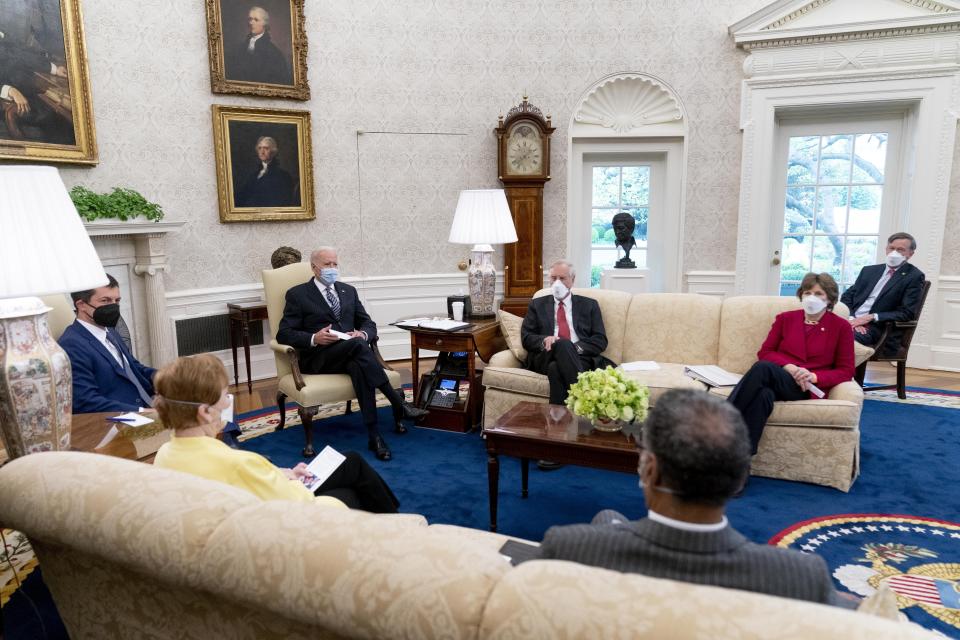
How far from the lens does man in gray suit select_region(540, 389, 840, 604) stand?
110 cm

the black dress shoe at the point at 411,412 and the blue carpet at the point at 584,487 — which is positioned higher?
the black dress shoe at the point at 411,412

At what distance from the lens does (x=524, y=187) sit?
19.4ft

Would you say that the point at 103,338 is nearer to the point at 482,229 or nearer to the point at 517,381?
the point at 517,381

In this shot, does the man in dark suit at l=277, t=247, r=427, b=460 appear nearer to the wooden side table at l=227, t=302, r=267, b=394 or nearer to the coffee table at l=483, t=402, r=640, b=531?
the wooden side table at l=227, t=302, r=267, b=394

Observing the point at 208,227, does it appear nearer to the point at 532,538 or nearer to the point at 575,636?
the point at 532,538

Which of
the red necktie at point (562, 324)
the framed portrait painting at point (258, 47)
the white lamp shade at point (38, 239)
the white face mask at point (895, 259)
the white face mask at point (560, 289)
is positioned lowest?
the red necktie at point (562, 324)

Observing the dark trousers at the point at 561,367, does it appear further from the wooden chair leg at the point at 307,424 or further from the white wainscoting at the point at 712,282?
the white wainscoting at the point at 712,282

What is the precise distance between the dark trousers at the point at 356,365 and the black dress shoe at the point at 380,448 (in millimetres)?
95

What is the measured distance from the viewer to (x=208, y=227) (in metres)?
5.15

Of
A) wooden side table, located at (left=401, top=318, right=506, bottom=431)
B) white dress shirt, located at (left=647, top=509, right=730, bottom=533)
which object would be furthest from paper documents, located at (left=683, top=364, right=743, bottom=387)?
white dress shirt, located at (left=647, top=509, right=730, bottom=533)

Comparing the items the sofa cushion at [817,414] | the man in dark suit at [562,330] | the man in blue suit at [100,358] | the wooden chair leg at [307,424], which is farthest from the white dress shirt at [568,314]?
the man in blue suit at [100,358]

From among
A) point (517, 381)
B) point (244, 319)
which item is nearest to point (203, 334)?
point (244, 319)

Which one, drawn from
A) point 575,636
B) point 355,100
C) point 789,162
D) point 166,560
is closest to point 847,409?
point 575,636

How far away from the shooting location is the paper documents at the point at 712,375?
363 centimetres
